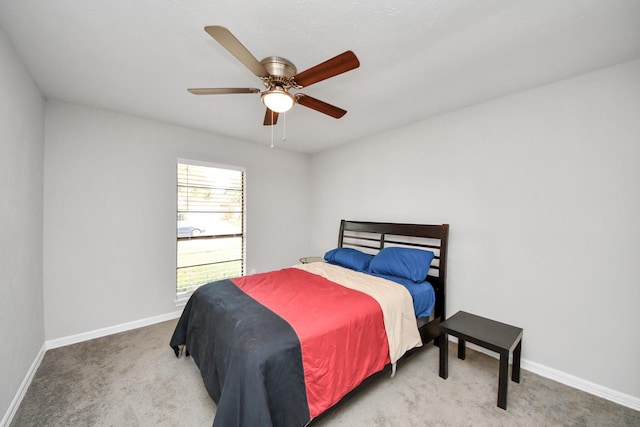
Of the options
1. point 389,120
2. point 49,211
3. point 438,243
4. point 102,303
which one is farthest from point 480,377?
A: point 49,211

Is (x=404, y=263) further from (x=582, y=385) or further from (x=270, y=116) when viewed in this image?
(x=270, y=116)

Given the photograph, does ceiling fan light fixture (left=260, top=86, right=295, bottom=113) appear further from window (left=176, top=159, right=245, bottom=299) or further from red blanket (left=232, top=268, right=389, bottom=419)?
window (left=176, top=159, right=245, bottom=299)

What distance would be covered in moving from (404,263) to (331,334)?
4.62 feet

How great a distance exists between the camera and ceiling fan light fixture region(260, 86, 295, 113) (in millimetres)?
1707

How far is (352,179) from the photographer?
13.1 ft

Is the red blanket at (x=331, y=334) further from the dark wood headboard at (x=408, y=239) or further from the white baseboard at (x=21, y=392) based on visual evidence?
the white baseboard at (x=21, y=392)

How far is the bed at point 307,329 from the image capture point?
137 centimetres

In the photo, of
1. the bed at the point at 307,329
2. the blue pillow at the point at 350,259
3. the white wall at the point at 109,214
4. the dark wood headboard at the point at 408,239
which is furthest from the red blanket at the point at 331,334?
the white wall at the point at 109,214

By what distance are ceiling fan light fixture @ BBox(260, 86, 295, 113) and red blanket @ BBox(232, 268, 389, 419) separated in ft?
4.99

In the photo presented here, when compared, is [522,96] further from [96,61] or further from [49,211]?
[49,211]

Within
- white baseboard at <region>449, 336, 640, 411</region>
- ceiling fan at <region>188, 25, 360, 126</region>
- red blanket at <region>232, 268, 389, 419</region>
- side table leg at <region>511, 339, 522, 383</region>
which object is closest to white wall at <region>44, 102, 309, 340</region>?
red blanket at <region>232, 268, 389, 419</region>

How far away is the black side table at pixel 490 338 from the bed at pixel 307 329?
254 millimetres

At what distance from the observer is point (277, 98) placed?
1735 mm

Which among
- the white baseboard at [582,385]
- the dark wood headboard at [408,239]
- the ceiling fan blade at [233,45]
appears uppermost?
the ceiling fan blade at [233,45]
